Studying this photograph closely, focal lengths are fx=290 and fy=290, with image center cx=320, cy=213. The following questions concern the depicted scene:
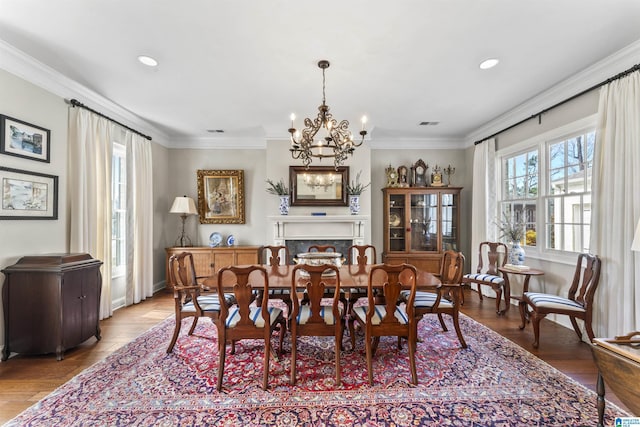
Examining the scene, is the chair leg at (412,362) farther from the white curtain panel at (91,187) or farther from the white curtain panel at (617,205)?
the white curtain panel at (91,187)

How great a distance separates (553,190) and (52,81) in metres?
6.02

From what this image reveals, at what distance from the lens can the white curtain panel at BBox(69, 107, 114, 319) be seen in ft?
10.8

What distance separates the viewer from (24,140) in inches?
110

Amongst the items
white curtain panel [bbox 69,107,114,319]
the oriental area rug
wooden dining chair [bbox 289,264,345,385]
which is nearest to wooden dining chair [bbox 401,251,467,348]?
the oriental area rug

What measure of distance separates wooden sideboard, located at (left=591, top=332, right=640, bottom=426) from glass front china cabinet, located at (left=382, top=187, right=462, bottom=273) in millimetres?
3815

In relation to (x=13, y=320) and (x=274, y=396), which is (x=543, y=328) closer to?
(x=274, y=396)

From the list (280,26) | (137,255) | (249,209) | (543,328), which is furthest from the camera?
(249,209)

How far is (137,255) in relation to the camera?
4.50m

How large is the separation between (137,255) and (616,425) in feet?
17.8

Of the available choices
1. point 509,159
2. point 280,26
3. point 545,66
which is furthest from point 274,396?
point 509,159

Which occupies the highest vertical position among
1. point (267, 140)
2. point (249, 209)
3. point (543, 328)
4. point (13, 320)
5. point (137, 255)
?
point (267, 140)

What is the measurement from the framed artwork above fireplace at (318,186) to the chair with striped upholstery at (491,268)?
2368mm

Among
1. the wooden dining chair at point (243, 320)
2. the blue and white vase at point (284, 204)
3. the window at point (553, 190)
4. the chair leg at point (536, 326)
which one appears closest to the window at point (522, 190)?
the window at point (553, 190)

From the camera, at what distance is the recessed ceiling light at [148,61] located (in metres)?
2.77
